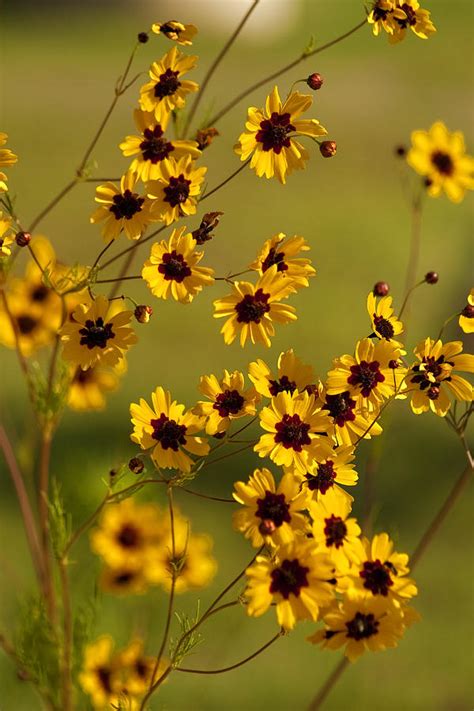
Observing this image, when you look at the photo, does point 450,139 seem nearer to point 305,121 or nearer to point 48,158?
point 305,121

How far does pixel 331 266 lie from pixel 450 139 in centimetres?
177

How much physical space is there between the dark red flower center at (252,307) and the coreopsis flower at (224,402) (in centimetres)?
4

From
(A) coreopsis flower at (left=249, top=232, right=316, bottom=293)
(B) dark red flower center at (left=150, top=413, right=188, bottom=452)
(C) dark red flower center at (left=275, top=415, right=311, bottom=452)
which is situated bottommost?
(C) dark red flower center at (left=275, top=415, right=311, bottom=452)

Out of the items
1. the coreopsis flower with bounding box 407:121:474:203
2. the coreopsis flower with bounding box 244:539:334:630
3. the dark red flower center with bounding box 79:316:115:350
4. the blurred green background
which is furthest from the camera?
the blurred green background

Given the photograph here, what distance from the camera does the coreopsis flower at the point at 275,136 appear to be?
2.11 feet

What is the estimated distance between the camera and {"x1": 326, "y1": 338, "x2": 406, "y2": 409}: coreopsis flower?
594 mm

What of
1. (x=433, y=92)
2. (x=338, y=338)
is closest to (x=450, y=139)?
(x=338, y=338)

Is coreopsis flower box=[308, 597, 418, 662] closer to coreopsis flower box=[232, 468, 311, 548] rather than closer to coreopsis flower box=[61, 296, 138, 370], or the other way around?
coreopsis flower box=[232, 468, 311, 548]

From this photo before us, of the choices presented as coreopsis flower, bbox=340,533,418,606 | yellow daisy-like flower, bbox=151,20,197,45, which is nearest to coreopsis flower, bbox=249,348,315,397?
Result: coreopsis flower, bbox=340,533,418,606

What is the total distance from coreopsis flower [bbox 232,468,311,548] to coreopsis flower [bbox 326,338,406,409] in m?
0.07

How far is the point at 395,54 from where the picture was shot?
15.6 feet

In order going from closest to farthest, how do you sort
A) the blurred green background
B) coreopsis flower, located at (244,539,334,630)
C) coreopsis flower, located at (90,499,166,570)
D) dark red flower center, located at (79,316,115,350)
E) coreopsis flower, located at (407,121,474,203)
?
coreopsis flower, located at (244,539,334,630)
dark red flower center, located at (79,316,115,350)
coreopsis flower, located at (407,121,474,203)
coreopsis flower, located at (90,499,166,570)
the blurred green background

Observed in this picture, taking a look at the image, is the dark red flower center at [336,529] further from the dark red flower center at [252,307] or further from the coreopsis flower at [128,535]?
the coreopsis flower at [128,535]

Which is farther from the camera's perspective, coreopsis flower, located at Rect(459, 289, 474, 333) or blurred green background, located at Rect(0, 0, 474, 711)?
blurred green background, located at Rect(0, 0, 474, 711)
